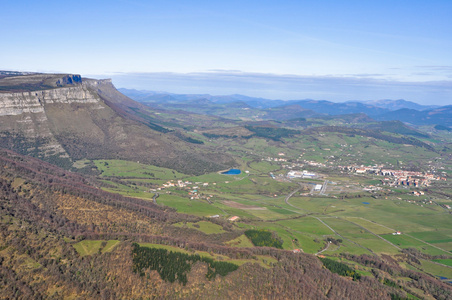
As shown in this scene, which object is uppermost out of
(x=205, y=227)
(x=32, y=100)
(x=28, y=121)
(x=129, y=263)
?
(x=32, y=100)

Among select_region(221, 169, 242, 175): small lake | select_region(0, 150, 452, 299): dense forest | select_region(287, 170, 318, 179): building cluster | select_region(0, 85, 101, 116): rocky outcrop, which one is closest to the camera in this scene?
select_region(0, 150, 452, 299): dense forest

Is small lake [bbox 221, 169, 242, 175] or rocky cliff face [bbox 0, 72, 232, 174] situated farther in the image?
small lake [bbox 221, 169, 242, 175]

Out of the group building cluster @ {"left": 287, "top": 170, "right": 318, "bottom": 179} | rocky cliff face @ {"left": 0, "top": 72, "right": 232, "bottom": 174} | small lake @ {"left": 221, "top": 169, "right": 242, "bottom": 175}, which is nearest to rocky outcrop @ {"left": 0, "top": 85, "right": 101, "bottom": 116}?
rocky cliff face @ {"left": 0, "top": 72, "right": 232, "bottom": 174}

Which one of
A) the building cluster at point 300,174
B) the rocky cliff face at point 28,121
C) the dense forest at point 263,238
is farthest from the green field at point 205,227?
the building cluster at point 300,174

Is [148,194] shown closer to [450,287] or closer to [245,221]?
[245,221]

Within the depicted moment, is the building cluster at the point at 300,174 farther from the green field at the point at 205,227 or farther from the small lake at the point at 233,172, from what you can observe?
the green field at the point at 205,227

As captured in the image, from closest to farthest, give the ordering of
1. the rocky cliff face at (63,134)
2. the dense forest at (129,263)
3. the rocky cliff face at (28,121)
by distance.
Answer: the dense forest at (129,263) < the rocky cliff face at (28,121) < the rocky cliff face at (63,134)

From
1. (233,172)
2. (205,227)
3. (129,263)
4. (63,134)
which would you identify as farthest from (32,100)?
(129,263)

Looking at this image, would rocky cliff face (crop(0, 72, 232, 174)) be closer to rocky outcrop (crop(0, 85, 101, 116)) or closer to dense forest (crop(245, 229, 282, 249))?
rocky outcrop (crop(0, 85, 101, 116))

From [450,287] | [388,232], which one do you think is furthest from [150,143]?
[450,287]

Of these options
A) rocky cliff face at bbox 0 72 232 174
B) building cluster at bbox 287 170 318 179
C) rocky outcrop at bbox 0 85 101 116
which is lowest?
building cluster at bbox 287 170 318 179

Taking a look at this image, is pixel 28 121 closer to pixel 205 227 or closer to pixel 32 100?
pixel 32 100
